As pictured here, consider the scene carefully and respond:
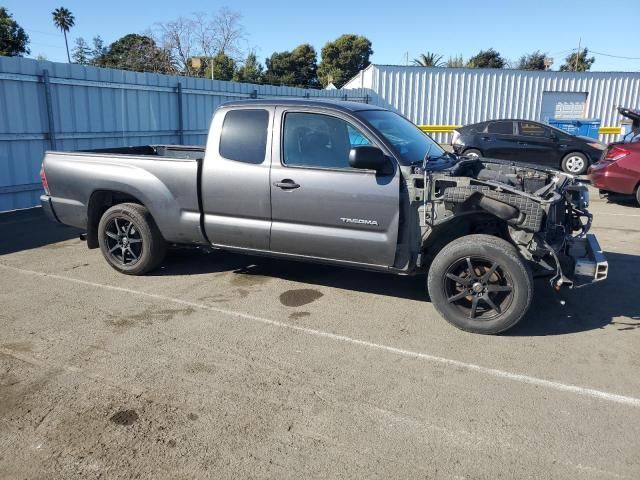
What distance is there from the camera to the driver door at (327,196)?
4.67 m

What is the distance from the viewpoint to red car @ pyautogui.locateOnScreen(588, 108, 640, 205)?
410 inches

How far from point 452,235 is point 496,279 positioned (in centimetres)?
60

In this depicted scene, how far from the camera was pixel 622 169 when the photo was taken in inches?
413

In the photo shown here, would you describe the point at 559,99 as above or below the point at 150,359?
above

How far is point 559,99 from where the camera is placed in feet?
80.1

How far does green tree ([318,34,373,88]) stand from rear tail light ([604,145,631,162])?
4704 centimetres

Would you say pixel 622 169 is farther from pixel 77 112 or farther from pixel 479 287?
pixel 77 112

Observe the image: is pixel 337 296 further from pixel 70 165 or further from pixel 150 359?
pixel 70 165

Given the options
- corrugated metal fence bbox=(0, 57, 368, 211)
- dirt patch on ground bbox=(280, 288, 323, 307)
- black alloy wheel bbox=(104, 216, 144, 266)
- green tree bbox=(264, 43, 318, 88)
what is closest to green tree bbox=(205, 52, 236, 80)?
green tree bbox=(264, 43, 318, 88)

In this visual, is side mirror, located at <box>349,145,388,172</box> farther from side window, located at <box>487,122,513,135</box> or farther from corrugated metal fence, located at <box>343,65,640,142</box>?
corrugated metal fence, located at <box>343,65,640,142</box>

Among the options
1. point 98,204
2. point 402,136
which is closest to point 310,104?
point 402,136

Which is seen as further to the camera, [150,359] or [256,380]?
[150,359]

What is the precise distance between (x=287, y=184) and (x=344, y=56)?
54.9 meters

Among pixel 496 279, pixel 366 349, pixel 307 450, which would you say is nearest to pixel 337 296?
pixel 366 349
